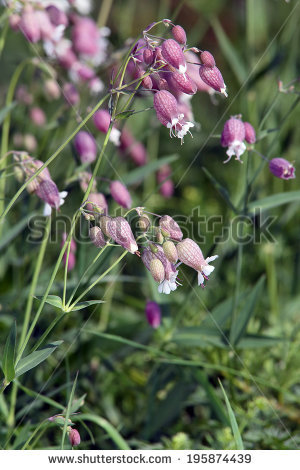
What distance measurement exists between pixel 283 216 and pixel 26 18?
117 cm

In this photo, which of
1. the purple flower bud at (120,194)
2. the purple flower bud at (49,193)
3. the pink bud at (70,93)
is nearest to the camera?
the purple flower bud at (49,193)

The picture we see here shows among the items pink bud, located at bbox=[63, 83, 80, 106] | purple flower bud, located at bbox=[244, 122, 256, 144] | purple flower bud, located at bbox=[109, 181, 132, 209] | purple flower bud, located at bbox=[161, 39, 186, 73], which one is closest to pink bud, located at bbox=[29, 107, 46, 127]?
pink bud, located at bbox=[63, 83, 80, 106]

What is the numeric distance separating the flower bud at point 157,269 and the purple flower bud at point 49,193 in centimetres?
31

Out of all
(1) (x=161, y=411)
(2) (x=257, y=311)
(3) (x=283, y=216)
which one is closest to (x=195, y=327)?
(1) (x=161, y=411)

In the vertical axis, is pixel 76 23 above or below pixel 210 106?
above

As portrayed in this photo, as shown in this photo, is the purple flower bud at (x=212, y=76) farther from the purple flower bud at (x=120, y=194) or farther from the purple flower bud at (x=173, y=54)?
the purple flower bud at (x=120, y=194)

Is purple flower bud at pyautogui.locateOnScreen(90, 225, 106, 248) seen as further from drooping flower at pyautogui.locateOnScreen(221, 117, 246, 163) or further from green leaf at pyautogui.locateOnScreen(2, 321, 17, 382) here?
drooping flower at pyautogui.locateOnScreen(221, 117, 246, 163)

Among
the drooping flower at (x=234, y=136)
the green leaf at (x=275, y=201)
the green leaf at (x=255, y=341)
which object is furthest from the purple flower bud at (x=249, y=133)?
the green leaf at (x=255, y=341)

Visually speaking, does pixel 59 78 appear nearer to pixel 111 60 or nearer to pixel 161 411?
pixel 111 60

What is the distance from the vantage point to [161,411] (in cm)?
163

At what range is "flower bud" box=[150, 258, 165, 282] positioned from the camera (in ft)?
3.65

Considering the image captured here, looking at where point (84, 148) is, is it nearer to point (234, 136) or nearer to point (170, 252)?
point (234, 136)

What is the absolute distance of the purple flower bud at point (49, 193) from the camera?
4.25 feet
